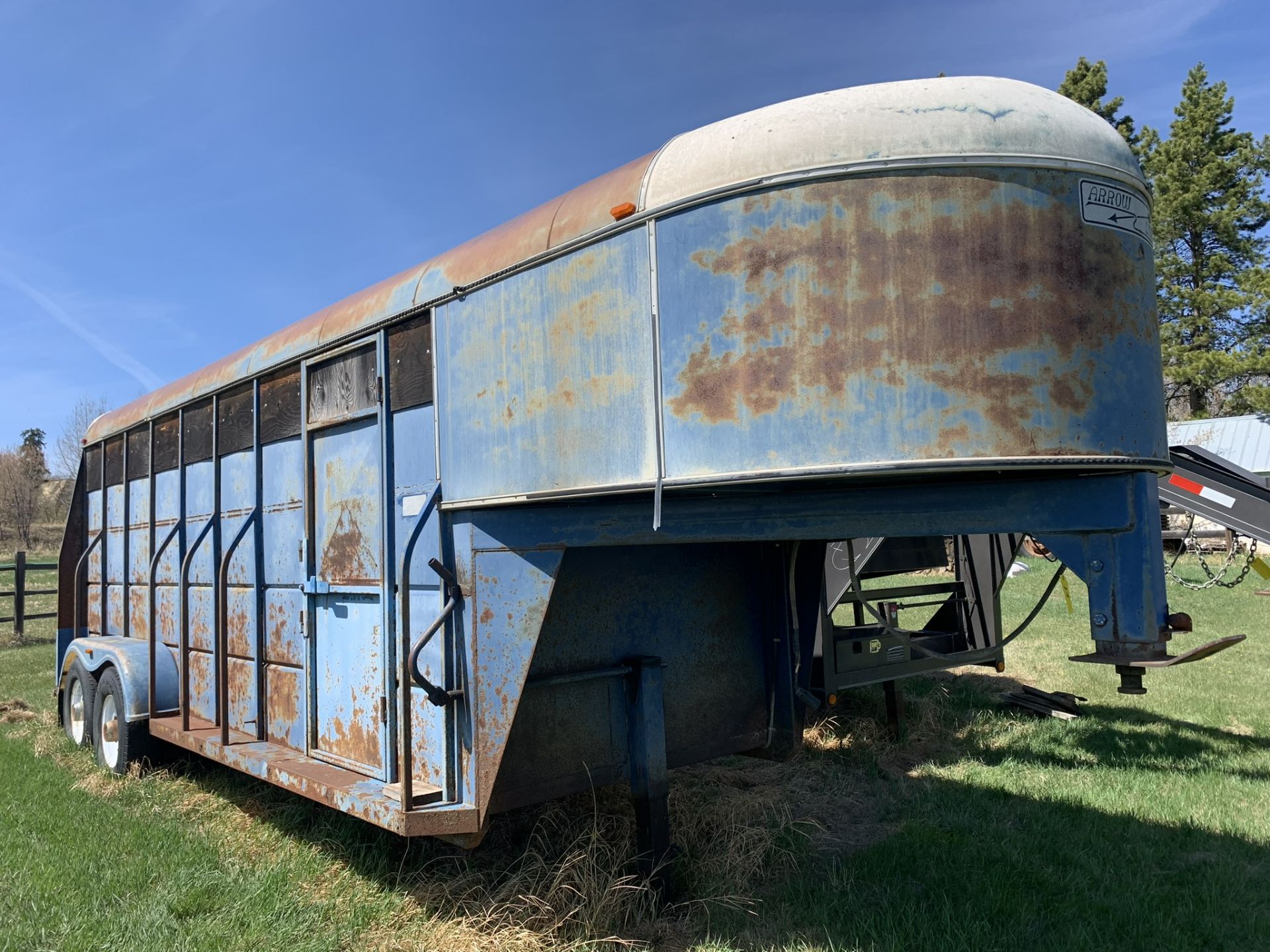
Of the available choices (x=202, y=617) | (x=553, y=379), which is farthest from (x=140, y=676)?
(x=553, y=379)

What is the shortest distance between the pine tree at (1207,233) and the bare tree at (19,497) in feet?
171

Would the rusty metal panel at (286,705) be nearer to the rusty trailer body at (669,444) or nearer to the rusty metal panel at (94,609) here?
the rusty trailer body at (669,444)

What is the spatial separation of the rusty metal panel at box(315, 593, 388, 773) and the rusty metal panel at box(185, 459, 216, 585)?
1615mm

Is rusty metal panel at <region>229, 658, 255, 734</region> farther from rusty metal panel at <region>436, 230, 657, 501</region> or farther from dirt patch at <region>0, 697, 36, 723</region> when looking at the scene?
dirt patch at <region>0, 697, 36, 723</region>

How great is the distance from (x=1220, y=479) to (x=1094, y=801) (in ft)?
13.4

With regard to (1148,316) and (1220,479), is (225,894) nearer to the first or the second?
(1148,316)

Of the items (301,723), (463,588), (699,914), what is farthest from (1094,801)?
(301,723)

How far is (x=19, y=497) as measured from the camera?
48.7m

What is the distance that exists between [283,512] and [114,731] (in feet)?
9.03

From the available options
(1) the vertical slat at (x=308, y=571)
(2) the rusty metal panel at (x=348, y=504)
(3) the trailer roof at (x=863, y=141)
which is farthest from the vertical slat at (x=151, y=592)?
(3) the trailer roof at (x=863, y=141)

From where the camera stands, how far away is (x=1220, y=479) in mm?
8227

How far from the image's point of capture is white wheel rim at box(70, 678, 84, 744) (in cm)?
744

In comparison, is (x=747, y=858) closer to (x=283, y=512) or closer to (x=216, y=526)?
(x=283, y=512)

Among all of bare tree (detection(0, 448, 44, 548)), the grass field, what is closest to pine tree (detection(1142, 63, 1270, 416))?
the grass field
